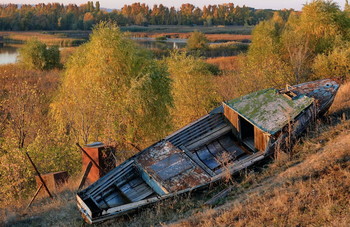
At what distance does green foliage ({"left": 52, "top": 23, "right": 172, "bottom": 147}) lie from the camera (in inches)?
756

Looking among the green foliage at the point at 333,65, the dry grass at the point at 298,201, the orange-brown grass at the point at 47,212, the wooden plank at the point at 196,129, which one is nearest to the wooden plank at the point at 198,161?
the wooden plank at the point at 196,129

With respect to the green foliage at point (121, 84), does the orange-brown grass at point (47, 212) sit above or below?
below

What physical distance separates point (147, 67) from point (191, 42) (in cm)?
4867

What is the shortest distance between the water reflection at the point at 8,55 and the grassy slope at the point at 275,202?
160ft

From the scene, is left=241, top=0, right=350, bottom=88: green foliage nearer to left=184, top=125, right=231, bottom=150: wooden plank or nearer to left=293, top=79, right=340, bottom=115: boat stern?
left=293, top=79, right=340, bottom=115: boat stern

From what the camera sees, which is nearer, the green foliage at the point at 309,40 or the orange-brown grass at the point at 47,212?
the orange-brown grass at the point at 47,212

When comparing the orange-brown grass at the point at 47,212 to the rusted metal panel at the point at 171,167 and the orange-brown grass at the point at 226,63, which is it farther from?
the orange-brown grass at the point at 226,63

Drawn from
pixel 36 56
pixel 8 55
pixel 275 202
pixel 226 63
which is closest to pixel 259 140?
pixel 275 202

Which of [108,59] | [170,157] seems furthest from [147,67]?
[170,157]

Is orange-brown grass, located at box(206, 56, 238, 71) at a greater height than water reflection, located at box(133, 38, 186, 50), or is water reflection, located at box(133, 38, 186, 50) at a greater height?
water reflection, located at box(133, 38, 186, 50)

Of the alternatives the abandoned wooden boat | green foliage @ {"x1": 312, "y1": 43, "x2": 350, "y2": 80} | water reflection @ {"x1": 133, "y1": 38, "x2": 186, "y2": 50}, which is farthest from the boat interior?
water reflection @ {"x1": 133, "y1": 38, "x2": 186, "y2": 50}

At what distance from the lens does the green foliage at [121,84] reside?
63.0 feet

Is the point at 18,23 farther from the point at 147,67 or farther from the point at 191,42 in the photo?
the point at 147,67

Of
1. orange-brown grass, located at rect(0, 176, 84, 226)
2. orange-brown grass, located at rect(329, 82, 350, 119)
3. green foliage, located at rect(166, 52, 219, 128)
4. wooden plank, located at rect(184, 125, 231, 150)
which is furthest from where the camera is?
green foliage, located at rect(166, 52, 219, 128)
